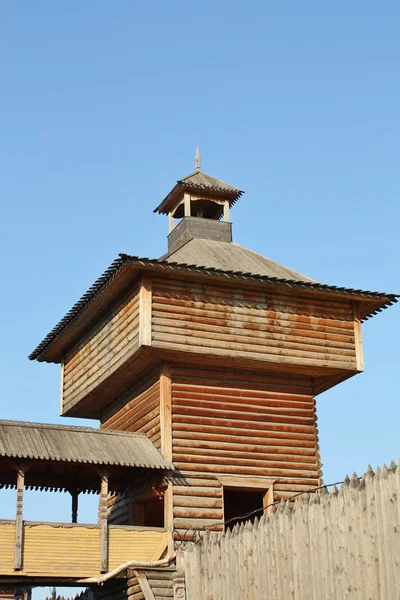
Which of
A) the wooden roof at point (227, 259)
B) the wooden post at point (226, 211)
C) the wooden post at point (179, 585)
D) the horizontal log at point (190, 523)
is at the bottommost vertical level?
the wooden post at point (179, 585)

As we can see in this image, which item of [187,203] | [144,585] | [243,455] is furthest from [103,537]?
[187,203]

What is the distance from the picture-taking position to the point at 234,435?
24422 mm

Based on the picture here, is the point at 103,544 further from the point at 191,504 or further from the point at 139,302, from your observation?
the point at 139,302

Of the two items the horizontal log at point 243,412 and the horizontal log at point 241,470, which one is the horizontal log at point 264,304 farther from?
the horizontal log at point 241,470

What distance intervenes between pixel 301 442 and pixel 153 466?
16.1ft

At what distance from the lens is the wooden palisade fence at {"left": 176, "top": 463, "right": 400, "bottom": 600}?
42.9ft

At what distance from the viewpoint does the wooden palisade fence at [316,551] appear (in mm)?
13070

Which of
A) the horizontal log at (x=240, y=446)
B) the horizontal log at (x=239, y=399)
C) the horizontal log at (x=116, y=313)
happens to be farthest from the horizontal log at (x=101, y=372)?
the horizontal log at (x=240, y=446)

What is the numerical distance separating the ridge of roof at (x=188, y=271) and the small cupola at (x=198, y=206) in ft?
14.1

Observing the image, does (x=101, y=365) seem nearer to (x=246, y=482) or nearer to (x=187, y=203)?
(x=246, y=482)

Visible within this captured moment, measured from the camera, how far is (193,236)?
1139 inches

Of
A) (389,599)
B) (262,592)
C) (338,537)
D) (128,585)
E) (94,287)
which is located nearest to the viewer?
(389,599)

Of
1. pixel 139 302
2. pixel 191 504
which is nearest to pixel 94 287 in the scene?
pixel 139 302

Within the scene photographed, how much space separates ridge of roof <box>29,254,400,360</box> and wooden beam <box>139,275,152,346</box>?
567mm
